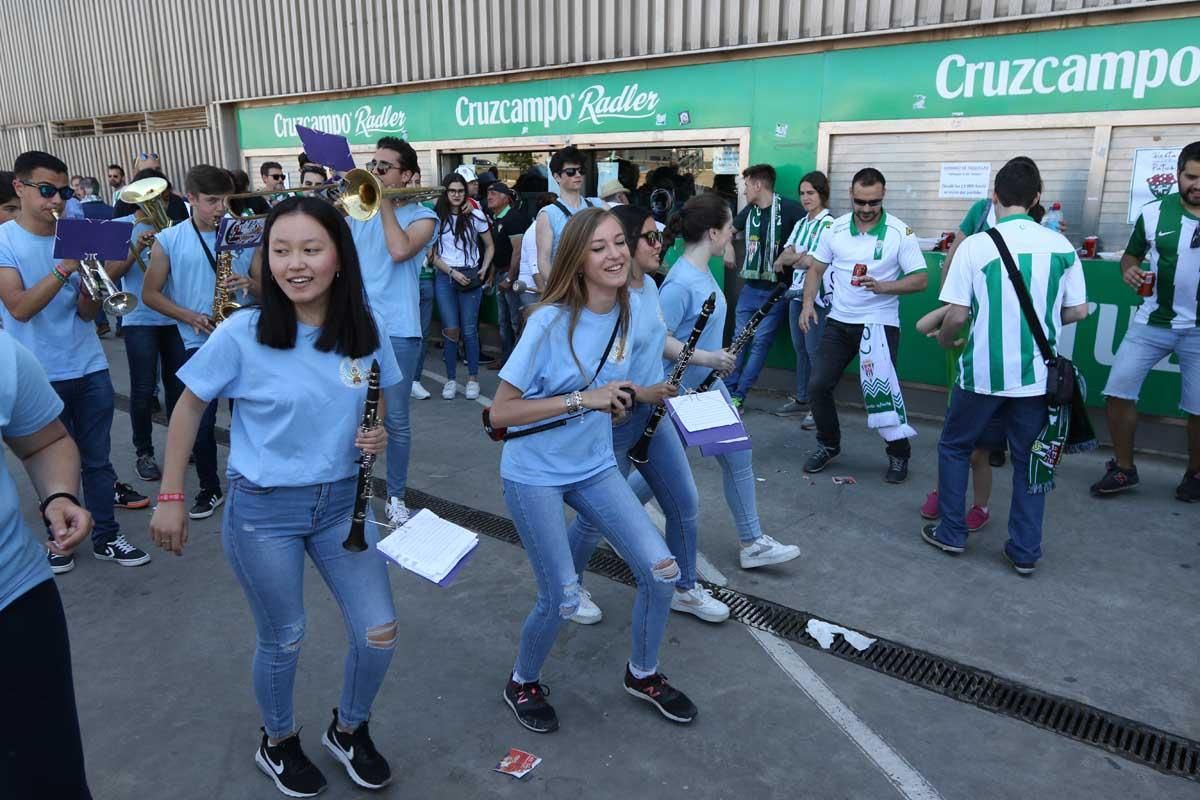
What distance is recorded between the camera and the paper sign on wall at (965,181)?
6641 mm

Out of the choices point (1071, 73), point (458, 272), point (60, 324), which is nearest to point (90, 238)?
point (60, 324)

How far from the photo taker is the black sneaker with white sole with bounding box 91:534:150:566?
467 centimetres

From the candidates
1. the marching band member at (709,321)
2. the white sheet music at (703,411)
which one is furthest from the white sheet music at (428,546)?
the marching band member at (709,321)

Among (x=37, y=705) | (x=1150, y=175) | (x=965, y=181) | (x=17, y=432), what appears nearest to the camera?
(x=37, y=705)

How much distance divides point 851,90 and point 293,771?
6.62 metres

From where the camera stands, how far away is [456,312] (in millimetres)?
8359

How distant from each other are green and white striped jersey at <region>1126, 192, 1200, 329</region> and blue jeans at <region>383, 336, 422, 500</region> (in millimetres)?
4561

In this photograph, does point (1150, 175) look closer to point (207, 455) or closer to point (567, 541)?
point (567, 541)

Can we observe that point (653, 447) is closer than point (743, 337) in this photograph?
Yes

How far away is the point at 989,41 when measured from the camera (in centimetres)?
645

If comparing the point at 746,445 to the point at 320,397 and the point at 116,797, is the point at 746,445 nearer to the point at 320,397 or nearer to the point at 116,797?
the point at 320,397

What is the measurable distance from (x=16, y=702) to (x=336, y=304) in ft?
4.31

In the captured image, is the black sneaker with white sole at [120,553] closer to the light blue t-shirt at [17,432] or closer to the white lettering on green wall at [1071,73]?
the light blue t-shirt at [17,432]

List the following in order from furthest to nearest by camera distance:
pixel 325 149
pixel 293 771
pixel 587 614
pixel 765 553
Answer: pixel 325 149
pixel 765 553
pixel 587 614
pixel 293 771
